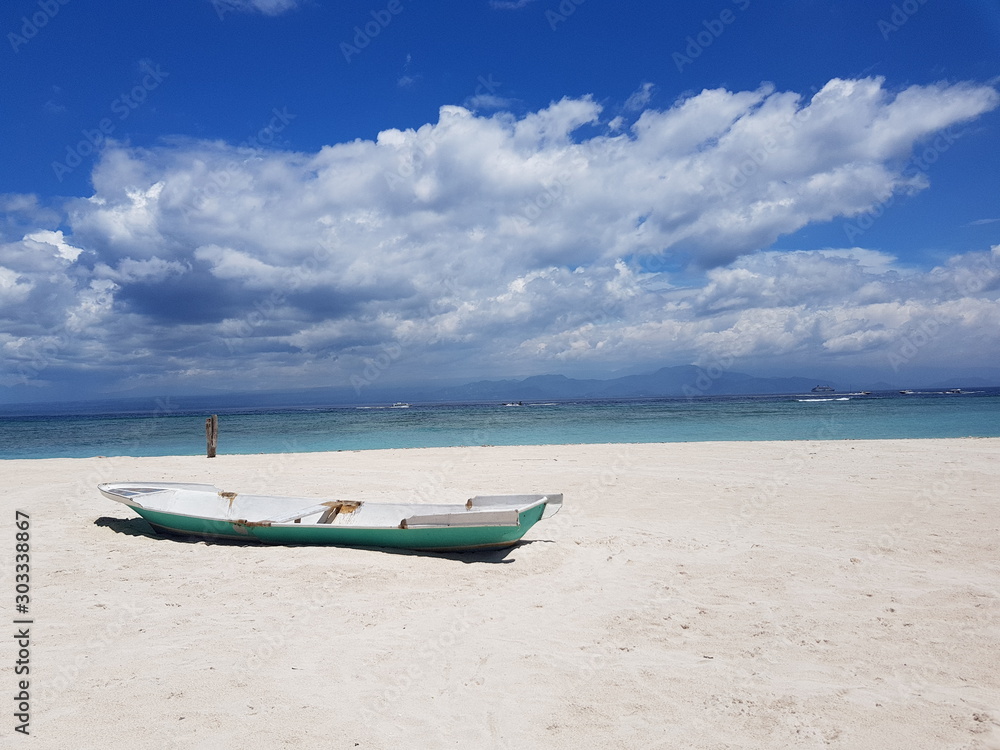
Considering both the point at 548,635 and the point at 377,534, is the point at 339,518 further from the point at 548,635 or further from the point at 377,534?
the point at 548,635

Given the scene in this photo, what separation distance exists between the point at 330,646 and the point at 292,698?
3.08 ft

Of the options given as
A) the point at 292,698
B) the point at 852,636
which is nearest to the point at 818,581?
the point at 852,636

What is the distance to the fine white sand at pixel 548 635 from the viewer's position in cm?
412

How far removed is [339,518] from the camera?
9773 millimetres

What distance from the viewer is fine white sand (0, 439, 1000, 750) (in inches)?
162

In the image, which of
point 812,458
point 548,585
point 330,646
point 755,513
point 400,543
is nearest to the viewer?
point 330,646

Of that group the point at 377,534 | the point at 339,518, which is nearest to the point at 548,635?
the point at 377,534

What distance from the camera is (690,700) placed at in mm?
4473

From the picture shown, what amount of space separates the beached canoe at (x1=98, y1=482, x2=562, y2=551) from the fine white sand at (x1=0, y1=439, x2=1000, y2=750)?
0.96 ft

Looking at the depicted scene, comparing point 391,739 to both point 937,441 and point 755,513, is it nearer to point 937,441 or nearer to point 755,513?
point 755,513

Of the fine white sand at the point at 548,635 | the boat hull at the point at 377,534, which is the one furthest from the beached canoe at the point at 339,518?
the fine white sand at the point at 548,635

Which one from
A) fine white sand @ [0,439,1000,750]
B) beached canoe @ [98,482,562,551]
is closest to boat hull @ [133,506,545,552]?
beached canoe @ [98,482,562,551]

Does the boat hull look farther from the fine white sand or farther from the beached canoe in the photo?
the fine white sand

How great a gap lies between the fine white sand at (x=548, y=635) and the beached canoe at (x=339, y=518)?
294 mm
